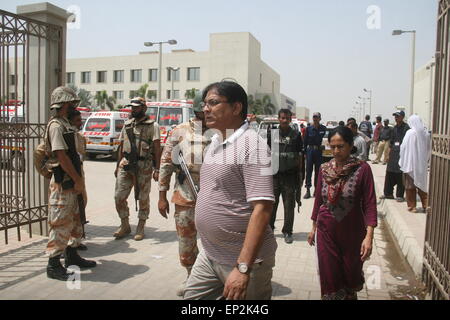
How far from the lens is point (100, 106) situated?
173 feet

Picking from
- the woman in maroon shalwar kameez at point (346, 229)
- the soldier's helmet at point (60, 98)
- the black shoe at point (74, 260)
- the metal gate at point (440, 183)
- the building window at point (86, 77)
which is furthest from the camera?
the building window at point (86, 77)

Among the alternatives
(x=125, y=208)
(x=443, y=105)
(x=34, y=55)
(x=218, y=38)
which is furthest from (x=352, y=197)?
(x=218, y=38)

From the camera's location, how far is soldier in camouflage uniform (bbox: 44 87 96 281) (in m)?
4.04

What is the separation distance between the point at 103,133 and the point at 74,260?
42.2 ft

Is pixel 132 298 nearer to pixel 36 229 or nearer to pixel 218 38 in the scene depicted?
pixel 36 229

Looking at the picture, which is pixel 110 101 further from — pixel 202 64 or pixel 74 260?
pixel 74 260

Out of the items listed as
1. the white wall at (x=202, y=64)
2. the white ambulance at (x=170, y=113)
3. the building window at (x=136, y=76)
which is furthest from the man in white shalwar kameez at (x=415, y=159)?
the building window at (x=136, y=76)

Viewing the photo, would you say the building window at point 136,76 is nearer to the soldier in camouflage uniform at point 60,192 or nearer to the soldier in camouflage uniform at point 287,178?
the soldier in camouflage uniform at point 287,178

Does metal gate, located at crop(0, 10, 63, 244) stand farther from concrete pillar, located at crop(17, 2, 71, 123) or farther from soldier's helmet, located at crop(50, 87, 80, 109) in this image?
soldier's helmet, located at crop(50, 87, 80, 109)

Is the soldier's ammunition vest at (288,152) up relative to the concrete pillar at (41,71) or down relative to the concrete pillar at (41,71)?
down

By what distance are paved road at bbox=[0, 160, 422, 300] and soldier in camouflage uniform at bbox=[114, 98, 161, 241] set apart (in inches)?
14.7

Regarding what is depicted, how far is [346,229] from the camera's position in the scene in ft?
10.3

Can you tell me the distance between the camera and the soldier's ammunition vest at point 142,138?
18.7 feet
